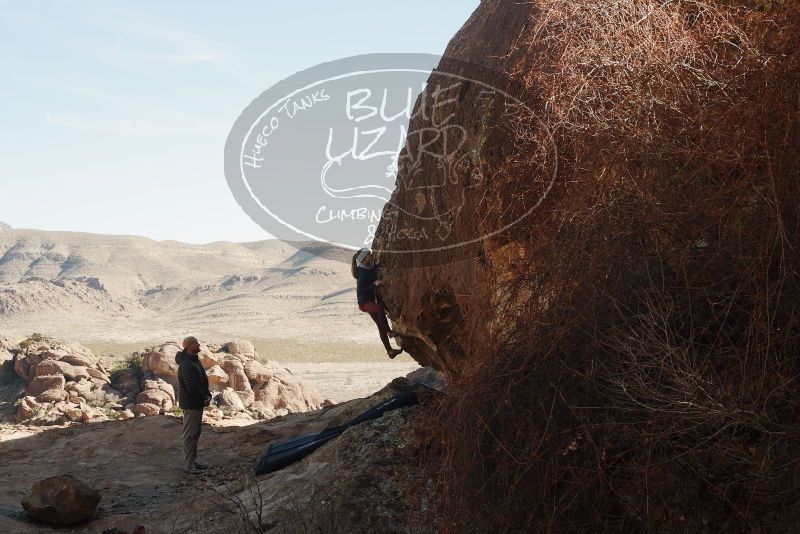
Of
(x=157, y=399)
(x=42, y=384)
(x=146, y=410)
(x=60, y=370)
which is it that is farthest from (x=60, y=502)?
(x=60, y=370)

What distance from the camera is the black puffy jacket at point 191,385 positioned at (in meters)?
10.1

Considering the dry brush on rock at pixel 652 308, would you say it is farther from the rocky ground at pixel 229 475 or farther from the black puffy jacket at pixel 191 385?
the black puffy jacket at pixel 191 385

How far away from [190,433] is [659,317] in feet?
24.5

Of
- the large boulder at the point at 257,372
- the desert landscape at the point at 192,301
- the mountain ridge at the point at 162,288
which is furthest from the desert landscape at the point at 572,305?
the mountain ridge at the point at 162,288

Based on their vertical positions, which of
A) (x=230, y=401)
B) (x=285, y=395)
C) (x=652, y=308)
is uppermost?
(x=652, y=308)

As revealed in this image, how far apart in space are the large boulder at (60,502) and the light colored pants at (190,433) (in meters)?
2.09

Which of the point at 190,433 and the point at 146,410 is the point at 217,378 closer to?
the point at 146,410

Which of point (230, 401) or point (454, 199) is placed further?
point (230, 401)

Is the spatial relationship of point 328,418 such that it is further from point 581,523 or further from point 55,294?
point 55,294

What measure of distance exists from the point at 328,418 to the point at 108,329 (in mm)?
43760

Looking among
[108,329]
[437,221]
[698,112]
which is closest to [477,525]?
[698,112]

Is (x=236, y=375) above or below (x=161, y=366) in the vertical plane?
below

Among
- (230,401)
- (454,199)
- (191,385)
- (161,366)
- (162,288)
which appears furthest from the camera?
(162,288)

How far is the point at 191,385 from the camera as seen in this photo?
10.2 m
